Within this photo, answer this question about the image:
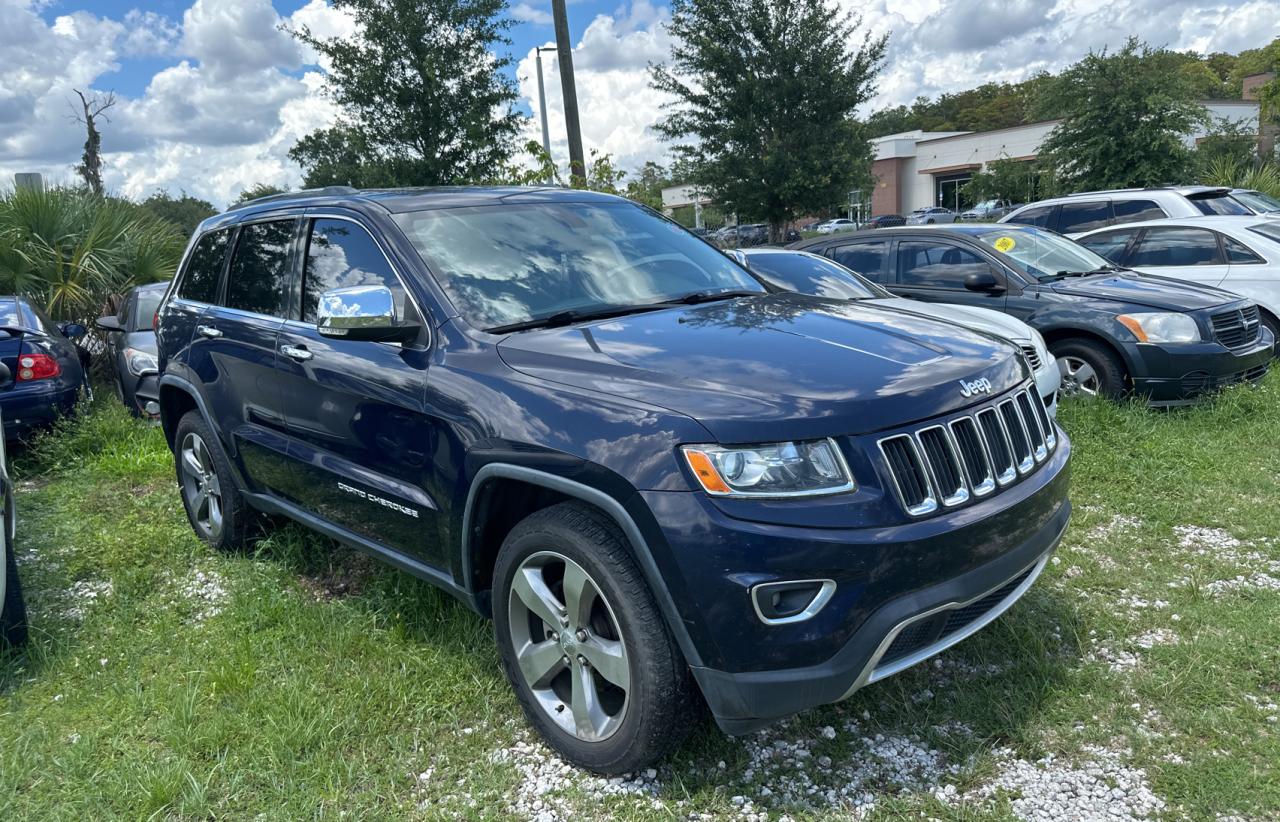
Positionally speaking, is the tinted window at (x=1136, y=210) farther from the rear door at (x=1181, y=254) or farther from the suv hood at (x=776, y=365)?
the suv hood at (x=776, y=365)

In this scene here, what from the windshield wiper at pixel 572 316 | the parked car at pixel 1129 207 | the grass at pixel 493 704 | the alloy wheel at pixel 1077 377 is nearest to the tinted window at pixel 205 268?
the grass at pixel 493 704

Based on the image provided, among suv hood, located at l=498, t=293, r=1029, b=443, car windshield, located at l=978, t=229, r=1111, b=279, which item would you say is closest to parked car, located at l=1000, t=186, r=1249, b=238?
car windshield, located at l=978, t=229, r=1111, b=279

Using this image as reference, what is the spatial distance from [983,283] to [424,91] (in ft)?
37.1

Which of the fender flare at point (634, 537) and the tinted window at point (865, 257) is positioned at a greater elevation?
the tinted window at point (865, 257)

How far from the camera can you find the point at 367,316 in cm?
317

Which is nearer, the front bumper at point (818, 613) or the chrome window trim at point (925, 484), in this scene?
the front bumper at point (818, 613)

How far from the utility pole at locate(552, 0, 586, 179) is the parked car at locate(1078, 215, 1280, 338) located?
6644mm

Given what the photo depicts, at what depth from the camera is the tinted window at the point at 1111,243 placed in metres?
9.48

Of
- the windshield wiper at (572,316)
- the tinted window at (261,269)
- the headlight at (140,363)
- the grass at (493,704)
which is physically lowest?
the grass at (493,704)

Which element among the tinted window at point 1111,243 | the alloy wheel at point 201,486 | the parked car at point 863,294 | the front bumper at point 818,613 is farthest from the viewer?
the tinted window at point 1111,243

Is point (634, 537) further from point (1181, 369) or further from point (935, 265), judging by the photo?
point (935, 265)

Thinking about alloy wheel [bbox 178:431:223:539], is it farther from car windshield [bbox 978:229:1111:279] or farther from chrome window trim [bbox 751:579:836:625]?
car windshield [bbox 978:229:1111:279]

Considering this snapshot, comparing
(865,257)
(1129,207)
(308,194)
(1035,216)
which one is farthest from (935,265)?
(308,194)

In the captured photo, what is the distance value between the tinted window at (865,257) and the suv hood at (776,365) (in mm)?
5159
